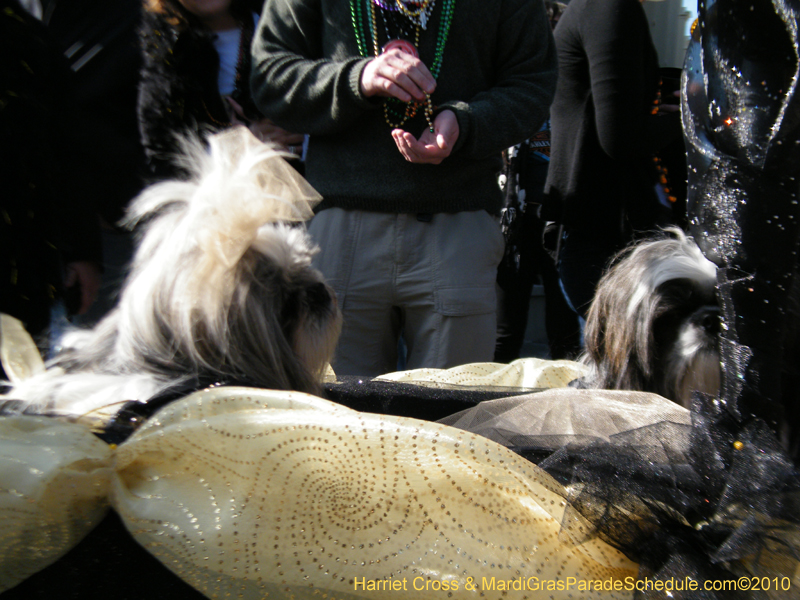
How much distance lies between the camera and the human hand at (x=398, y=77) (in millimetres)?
1693

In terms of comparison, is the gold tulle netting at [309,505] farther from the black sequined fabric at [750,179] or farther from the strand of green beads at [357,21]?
the strand of green beads at [357,21]

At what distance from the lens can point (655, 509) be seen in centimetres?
70

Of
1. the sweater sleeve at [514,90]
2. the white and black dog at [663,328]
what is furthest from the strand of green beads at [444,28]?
the white and black dog at [663,328]

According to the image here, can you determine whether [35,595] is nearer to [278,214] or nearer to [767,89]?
[278,214]

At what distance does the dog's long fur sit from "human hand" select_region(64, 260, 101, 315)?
0.67 m

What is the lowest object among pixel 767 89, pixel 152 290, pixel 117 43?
pixel 152 290

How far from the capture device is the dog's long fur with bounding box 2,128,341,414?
1143 millimetres

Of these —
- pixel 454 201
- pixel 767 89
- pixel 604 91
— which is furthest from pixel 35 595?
pixel 604 91

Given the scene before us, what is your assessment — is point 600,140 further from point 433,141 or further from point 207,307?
point 207,307

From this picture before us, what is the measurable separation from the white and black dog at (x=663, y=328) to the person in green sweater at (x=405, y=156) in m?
0.50

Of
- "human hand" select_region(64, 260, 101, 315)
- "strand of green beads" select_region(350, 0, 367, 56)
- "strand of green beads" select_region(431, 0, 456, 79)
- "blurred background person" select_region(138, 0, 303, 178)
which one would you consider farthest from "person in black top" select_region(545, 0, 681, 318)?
"human hand" select_region(64, 260, 101, 315)

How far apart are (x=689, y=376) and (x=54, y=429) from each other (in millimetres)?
1209

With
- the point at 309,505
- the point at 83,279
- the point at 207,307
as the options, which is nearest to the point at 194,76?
the point at 83,279

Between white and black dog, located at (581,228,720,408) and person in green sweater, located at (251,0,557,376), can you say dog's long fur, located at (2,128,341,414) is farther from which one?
white and black dog, located at (581,228,720,408)
